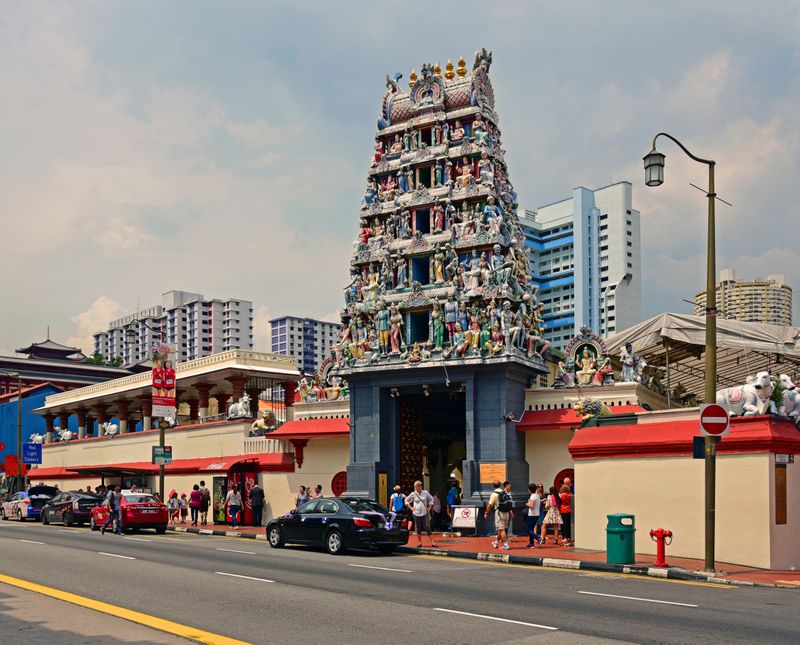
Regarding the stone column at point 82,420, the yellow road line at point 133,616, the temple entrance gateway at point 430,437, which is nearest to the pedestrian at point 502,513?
the temple entrance gateway at point 430,437

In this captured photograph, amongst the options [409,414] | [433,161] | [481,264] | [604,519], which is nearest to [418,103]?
[433,161]

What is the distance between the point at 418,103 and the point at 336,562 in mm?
20681

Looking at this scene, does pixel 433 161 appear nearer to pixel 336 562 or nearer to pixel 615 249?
pixel 336 562

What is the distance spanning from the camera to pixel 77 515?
3588 cm

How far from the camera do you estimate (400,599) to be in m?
14.9

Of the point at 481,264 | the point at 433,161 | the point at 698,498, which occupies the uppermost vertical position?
the point at 433,161

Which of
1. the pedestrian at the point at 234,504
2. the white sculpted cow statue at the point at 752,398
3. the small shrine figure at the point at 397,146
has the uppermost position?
the small shrine figure at the point at 397,146

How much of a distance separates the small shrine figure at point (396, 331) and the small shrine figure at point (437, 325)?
143 cm

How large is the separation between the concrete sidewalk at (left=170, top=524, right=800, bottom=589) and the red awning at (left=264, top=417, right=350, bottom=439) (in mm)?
7993

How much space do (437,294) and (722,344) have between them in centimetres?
1032

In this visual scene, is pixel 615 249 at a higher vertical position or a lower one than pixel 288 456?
higher

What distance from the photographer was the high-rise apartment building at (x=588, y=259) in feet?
457

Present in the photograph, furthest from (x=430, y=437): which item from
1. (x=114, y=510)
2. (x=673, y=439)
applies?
(x=673, y=439)

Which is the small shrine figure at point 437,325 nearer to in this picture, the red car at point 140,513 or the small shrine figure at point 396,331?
the small shrine figure at point 396,331
